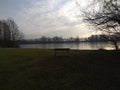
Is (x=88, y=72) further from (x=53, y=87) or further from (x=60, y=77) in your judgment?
(x=53, y=87)

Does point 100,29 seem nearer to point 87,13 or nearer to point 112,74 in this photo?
point 87,13

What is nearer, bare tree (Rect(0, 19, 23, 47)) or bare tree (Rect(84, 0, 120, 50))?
bare tree (Rect(84, 0, 120, 50))

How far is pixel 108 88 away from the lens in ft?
28.4

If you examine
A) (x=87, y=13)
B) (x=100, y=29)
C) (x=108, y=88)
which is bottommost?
(x=108, y=88)

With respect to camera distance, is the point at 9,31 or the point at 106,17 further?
the point at 9,31

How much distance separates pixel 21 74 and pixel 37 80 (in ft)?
6.19

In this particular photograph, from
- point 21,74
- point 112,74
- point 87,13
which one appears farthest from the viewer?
point 87,13

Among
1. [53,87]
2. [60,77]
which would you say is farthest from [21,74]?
[53,87]

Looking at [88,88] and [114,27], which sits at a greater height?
[114,27]

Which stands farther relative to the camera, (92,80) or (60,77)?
(60,77)

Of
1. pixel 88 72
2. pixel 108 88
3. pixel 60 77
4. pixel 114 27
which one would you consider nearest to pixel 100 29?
pixel 114 27

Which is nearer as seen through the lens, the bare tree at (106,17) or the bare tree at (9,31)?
the bare tree at (106,17)

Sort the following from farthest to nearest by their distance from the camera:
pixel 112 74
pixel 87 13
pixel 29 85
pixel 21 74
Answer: pixel 87 13
pixel 21 74
pixel 112 74
pixel 29 85

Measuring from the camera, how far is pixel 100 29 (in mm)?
17094
